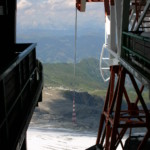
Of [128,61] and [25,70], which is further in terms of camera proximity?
[128,61]

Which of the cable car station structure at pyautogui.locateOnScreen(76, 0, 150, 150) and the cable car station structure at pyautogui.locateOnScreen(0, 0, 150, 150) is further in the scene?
the cable car station structure at pyautogui.locateOnScreen(76, 0, 150, 150)

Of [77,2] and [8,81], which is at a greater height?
[77,2]

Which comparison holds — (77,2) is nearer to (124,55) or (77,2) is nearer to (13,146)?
(124,55)

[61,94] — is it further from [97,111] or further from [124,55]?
[124,55]

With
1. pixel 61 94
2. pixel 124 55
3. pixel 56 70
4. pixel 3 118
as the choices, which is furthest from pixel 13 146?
pixel 56 70

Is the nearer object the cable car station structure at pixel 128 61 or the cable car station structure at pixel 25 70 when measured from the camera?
the cable car station structure at pixel 25 70

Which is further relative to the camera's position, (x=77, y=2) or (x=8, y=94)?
(x=77, y=2)

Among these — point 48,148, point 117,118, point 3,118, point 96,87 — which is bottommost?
point 96,87

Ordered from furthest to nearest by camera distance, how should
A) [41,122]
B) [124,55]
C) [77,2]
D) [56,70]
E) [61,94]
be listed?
1. [56,70]
2. [61,94]
3. [41,122]
4. [77,2]
5. [124,55]

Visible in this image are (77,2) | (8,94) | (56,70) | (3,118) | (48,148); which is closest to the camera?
(3,118)
